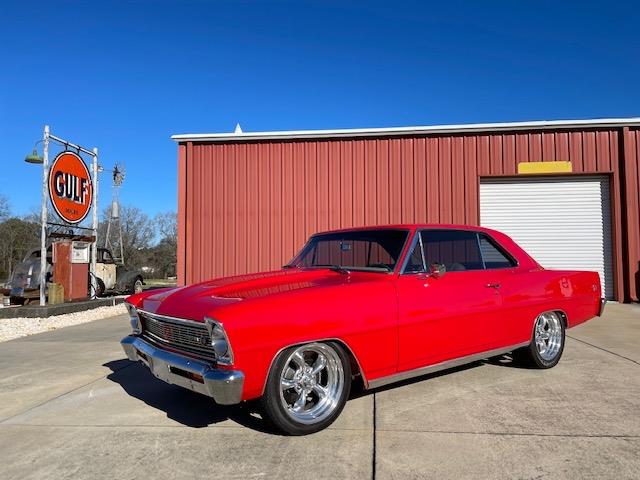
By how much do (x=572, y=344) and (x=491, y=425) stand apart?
12.3ft

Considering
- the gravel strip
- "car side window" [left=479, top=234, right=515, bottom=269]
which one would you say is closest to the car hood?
"car side window" [left=479, top=234, right=515, bottom=269]

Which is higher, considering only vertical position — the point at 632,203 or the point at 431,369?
the point at 632,203

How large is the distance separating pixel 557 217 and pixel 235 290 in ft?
35.1

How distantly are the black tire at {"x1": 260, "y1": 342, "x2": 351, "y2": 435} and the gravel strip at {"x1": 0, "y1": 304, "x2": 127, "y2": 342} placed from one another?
6.30m

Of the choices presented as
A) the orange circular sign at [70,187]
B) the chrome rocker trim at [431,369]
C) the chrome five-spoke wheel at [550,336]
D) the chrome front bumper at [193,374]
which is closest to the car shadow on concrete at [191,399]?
the chrome rocker trim at [431,369]

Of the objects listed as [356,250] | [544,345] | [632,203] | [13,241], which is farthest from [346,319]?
[13,241]

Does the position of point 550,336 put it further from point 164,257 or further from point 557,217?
point 164,257

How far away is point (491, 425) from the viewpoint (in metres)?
3.43

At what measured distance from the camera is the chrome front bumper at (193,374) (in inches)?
114

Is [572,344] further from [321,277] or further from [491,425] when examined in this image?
[321,277]

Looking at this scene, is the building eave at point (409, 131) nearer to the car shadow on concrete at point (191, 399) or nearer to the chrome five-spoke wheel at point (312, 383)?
the car shadow on concrete at point (191, 399)

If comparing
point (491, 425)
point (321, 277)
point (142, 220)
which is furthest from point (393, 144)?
point (142, 220)

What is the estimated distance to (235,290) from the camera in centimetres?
366

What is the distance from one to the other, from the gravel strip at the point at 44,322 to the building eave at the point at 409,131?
4.78 meters
